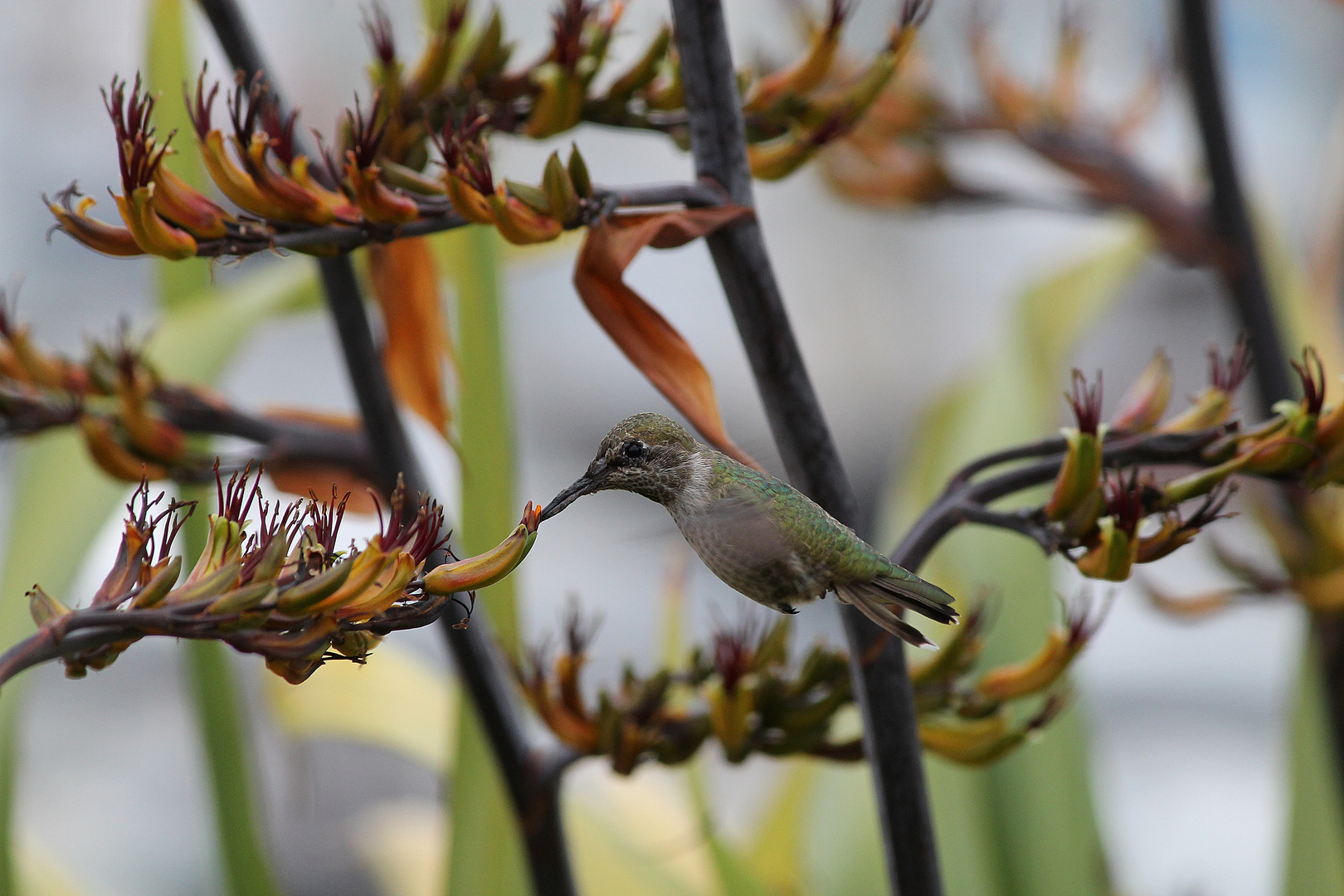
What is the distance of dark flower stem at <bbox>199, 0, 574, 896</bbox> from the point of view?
0.42 metres

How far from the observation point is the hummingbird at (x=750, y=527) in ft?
0.74

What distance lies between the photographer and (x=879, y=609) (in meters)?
0.28

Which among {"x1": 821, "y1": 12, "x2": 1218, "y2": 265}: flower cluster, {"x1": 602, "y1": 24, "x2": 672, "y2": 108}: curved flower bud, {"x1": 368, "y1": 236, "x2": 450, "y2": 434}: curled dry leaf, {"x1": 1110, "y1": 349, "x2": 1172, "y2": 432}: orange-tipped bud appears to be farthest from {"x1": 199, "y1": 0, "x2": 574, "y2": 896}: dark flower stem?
{"x1": 821, "y1": 12, "x2": 1218, "y2": 265}: flower cluster

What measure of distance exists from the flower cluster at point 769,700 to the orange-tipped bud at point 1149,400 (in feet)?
0.20

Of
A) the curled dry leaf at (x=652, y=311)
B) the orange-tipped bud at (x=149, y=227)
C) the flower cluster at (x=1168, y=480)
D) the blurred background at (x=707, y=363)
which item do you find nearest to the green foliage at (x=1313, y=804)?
the flower cluster at (x=1168, y=480)

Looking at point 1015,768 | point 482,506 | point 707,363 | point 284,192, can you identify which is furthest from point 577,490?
point 707,363

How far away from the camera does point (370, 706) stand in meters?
0.76

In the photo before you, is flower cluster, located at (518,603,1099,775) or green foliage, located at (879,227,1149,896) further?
green foliage, located at (879,227,1149,896)

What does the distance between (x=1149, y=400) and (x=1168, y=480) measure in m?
0.03

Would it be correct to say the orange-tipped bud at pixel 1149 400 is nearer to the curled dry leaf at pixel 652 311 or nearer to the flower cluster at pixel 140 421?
the curled dry leaf at pixel 652 311

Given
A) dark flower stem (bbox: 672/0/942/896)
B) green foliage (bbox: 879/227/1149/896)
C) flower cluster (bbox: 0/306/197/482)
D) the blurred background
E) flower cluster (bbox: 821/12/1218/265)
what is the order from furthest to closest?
1. the blurred background
2. flower cluster (bbox: 821/12/1218/265)
3. green foliage (bbox: 879/227/1149/896)
4. flower cluster (bbox: 0/306/197/482)
5. dark flower stem (bbox: 672/0/942/896)

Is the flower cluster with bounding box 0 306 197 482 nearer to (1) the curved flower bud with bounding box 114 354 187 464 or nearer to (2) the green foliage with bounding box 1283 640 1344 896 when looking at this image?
(1) the curved flower bud with bounding box 114 354 187 464

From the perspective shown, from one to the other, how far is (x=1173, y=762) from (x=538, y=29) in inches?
56.8

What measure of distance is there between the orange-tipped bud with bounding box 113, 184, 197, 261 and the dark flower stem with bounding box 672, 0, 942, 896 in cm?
13
